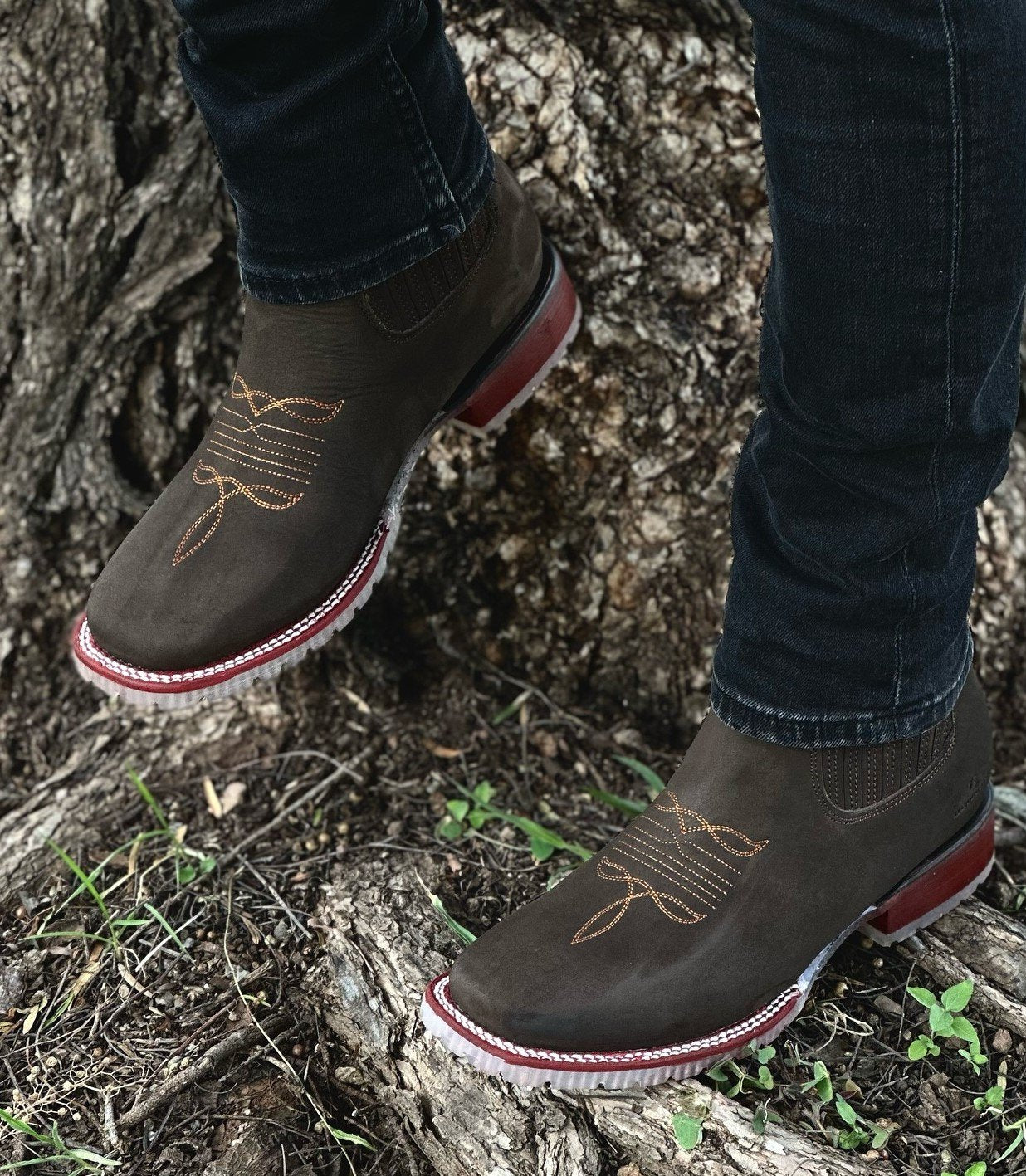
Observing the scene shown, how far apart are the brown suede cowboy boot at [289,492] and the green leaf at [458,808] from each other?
1.50ft

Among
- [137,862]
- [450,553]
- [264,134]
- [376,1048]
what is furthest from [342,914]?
[264,134]

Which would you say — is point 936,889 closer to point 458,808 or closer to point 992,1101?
point 992,1101

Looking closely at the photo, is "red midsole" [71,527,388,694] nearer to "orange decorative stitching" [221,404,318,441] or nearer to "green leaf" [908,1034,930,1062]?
"orange decorative stitching" [221,404,318,441]

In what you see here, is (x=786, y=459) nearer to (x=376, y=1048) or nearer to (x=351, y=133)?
(x=351, y=133)

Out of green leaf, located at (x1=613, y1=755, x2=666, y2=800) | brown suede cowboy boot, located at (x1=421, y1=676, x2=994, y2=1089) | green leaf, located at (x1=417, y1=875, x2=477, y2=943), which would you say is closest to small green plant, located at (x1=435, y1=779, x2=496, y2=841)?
green leaf, located at (x1=417, y1=875, x2=477, y2=943)

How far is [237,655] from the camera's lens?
1.33 meters

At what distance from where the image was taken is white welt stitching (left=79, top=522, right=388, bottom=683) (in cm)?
131

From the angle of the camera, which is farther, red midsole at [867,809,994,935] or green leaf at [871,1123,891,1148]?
red midsole at [867,809,994,935]

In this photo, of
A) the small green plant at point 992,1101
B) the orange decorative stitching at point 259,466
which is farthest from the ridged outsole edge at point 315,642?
the small green plant at point 992,1101

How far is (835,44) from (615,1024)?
1.00 meters

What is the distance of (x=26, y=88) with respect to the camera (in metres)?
1.66

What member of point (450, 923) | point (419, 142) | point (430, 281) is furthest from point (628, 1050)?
point (419, 142)

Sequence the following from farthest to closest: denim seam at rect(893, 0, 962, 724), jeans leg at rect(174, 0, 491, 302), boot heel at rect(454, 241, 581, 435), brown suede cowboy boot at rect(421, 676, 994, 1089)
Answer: boot heel at rect(454, 241, 581, 435) < brown suede cowboy boot at rect(421, 676, 994, 1089) < jeans leg at rect(174, 0, 491, 302) < denim seam at rect(893, 0, 962, 724)

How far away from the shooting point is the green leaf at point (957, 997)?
136 centimetres
